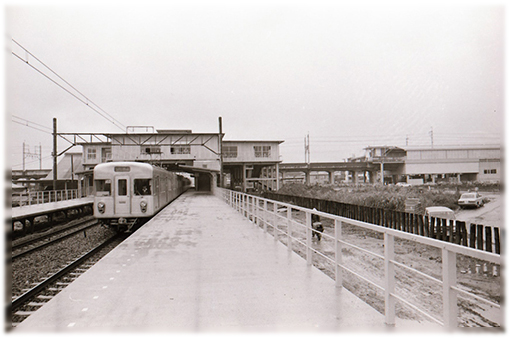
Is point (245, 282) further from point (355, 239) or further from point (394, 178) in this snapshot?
point (394, 178)

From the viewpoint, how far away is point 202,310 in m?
3.16

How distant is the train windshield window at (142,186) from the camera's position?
36.8 feet

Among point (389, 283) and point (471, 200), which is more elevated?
point (389, 283)

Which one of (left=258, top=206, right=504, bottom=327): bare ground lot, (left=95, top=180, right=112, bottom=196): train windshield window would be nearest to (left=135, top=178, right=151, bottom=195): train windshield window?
(left=95, top=180, right=112, bottom=196): train windshield window

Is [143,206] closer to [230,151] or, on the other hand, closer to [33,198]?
[33,198]

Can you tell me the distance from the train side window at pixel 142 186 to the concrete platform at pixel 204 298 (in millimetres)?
5505

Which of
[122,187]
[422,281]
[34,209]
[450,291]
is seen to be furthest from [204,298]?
[34,209]

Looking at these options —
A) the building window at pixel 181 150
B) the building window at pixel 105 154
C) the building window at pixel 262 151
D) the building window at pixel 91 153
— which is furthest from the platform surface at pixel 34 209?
the building window at pixel 262 151

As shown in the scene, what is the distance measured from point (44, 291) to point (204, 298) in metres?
4.08

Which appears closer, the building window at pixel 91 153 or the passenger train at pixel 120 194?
the passenger train at pixel 120 194

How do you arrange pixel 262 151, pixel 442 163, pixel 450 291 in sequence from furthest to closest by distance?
pixel 262 151 → pixel 442 163 → pixel 450 291

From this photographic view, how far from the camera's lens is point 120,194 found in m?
11.0

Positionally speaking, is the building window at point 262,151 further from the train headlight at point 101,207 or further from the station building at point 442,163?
the train headlight at point 101,207

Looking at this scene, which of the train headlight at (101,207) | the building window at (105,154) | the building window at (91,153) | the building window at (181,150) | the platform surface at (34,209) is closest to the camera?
the train headlight at (101,207)
